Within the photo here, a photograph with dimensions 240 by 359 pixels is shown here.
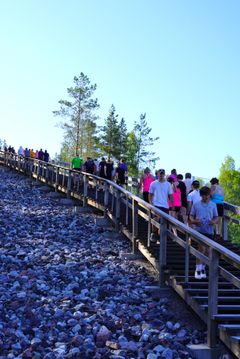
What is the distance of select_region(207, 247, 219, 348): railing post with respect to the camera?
6797 mm

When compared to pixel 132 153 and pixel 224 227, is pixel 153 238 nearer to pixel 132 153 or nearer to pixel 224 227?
pixel 224 227

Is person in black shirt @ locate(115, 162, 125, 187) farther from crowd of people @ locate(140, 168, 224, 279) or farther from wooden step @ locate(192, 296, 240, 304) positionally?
wooden step @ locate(192, 296, 240, 304)

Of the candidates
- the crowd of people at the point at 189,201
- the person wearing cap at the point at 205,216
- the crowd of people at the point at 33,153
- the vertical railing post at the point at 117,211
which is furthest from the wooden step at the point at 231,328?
the crowd of people at the point at 33,153

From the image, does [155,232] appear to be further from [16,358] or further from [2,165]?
[2,165]

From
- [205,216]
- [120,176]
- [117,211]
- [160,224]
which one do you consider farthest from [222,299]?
[120,176]

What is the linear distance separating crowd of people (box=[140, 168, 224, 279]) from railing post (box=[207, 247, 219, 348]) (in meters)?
1.68

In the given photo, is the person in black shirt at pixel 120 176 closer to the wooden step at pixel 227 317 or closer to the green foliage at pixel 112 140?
the wooden step at pixel 227 317

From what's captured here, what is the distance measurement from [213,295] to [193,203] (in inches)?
220

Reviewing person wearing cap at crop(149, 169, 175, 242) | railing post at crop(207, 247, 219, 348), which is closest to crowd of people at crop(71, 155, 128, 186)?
person wearing cap at crop(149, 169, 175, 242)

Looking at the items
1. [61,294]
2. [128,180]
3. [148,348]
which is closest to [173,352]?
[148,348]

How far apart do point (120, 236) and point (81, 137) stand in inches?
2413

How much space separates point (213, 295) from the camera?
681cm

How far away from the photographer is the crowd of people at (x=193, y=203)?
923 cm

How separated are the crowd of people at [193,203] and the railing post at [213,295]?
1680 mm
